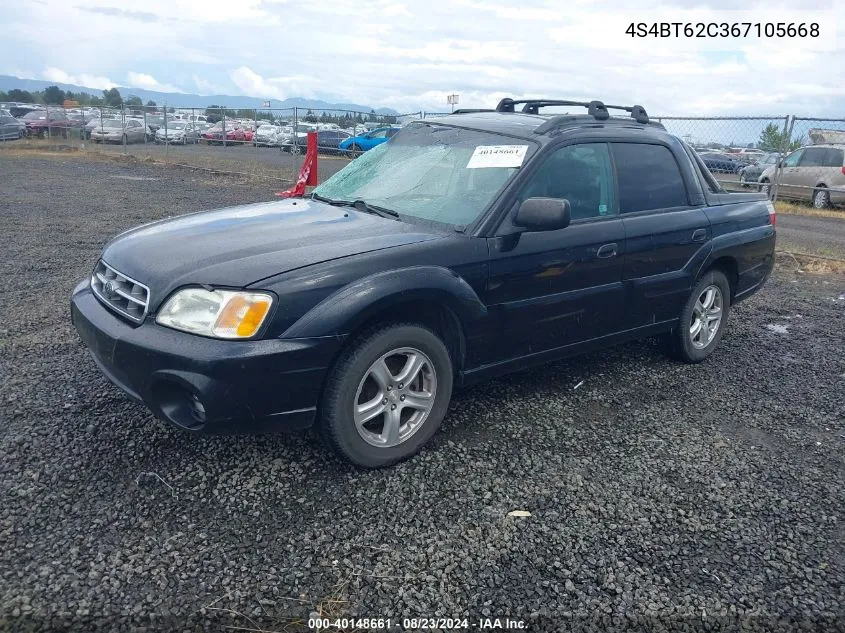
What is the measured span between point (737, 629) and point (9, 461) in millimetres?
3089

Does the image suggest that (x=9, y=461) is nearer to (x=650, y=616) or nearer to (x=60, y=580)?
(x=60, y=580)

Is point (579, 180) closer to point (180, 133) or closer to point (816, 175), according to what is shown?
point (816, 175)

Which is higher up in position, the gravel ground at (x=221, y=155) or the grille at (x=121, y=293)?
the grille at (x=121, y=293)

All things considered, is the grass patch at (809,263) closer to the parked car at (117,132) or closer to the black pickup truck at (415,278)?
the black pickup truck at (415,278)

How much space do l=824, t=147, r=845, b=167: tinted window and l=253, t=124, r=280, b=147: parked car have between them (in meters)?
16.2

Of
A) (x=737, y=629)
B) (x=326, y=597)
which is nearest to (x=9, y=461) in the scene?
(x=326, y=597)

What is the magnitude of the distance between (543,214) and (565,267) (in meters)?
0.48

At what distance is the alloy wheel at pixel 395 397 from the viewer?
10.4 feet

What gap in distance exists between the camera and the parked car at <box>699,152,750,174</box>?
16.3 metres

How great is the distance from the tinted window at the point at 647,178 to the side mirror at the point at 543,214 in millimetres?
919

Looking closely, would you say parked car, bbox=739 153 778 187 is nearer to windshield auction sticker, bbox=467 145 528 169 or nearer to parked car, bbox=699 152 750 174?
parked car, bbox=699 152 750 174

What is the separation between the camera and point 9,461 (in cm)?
314

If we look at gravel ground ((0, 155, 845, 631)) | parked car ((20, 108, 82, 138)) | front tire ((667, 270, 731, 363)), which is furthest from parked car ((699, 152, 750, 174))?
parked car ((20, 108, 82, 138))

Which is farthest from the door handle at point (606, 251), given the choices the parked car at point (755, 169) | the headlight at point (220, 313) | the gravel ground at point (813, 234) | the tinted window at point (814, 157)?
the tinted window at point (814, 157)
